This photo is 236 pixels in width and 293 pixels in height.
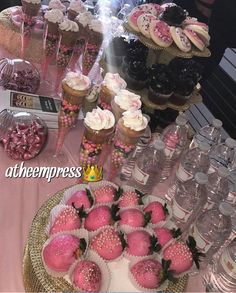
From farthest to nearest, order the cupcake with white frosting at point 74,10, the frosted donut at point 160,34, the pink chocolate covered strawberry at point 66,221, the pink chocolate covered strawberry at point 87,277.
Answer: the cupcake with white frosting at point 74,10 → the frosted donut at point 160,34 → the pink chocolate covered strawberry at point 66,221 → the pink chocolate covered strawberry at point 87,277

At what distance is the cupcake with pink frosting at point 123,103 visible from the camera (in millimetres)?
1287

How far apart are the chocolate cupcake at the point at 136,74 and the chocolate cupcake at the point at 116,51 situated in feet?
0.42

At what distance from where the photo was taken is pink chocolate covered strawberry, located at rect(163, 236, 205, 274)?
3.25ft

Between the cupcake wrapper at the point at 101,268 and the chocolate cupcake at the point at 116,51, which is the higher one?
the chocolate cupcake at the point at 116,51

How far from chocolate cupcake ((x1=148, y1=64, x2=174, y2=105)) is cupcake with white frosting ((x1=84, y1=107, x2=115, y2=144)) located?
0.36m

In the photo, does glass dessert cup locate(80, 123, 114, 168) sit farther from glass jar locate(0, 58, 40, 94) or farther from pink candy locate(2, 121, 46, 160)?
glass jar locate(0, 58, 40, 94)

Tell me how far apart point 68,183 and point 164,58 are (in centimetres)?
72

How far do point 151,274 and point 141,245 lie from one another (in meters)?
0.08

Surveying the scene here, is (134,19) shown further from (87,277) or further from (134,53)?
(87,277)

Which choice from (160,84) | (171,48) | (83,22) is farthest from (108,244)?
(83,22)

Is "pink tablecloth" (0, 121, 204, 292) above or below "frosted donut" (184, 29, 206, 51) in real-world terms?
below

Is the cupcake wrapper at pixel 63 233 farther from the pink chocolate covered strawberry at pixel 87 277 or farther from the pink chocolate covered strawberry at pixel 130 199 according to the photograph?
the pink chocolate covered strawberry at pixel 130 199

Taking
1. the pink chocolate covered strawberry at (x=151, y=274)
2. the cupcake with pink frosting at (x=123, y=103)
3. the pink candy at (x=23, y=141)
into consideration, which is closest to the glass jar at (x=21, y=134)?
the pink candy at (x=23, y=141)

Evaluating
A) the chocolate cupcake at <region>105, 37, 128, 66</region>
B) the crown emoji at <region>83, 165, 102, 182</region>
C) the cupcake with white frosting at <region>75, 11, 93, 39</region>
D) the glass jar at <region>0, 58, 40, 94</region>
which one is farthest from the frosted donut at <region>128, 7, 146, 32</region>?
the crown emoji at <region>83, 165, 102, 182</region>
